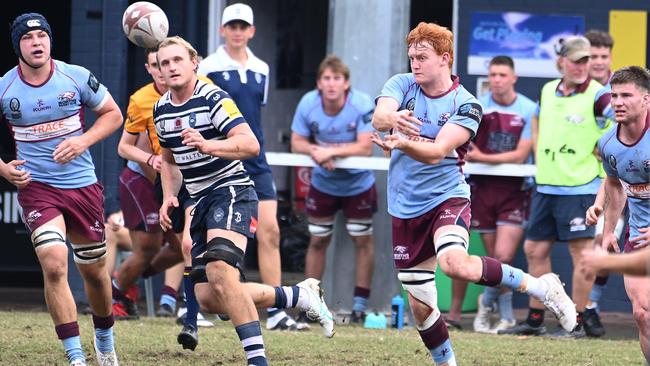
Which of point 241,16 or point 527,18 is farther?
point 527,18

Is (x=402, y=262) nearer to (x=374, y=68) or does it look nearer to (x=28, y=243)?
(x=374, y=68)

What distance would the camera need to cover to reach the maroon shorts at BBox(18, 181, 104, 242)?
830cm

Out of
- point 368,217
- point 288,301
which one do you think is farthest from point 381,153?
point 288,301

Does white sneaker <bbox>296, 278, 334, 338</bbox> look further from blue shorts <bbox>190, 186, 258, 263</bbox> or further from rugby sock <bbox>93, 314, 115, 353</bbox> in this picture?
rugby sock <bbox>93, 314, 115, 353</bbox>

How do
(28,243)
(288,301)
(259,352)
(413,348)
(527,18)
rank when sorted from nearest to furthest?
(259,352), (288,301), (413,348), (527,18), (28,243)

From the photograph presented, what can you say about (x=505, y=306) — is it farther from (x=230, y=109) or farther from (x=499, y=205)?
(x=230, y=109)

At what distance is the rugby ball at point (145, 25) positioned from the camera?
962cm

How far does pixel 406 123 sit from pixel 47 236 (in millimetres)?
2323

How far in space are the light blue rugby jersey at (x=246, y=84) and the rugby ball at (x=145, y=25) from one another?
1.08 metres

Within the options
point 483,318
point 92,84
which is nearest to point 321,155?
point 483,318

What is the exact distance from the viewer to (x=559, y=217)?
36.6ft

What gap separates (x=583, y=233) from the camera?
11.1 m

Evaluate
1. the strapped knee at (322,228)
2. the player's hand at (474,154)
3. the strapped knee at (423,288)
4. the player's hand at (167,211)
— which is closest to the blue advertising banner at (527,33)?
the player's hand at (474,154)

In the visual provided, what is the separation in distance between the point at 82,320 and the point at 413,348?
2970 mm
